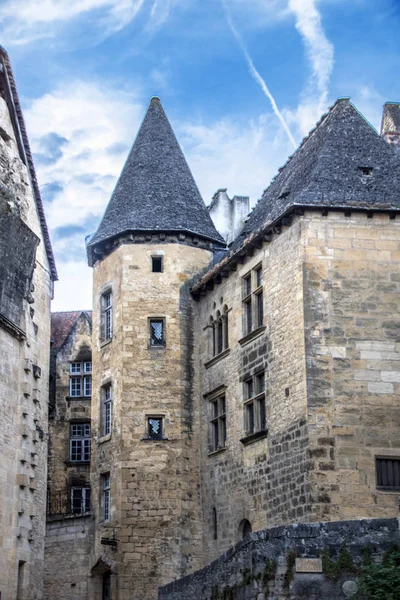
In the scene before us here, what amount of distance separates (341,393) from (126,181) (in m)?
11.8

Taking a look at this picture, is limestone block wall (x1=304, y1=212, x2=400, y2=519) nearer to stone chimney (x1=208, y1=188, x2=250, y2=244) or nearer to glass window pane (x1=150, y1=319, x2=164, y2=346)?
glass window pane (x1=150, y1=319, x2=164, y2=346)

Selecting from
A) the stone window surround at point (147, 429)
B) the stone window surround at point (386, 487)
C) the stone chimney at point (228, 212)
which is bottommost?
the stone window surround at point (386, 487)

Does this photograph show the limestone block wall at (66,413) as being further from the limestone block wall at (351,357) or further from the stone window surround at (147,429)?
the limestone block wall at (351,357)

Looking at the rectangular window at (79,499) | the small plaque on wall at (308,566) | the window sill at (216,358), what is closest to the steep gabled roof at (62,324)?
the rectangular window at (79,499)

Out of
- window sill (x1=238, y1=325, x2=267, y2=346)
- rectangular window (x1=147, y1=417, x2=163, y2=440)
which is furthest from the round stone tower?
window sill (x1=238, y1=325, x2=267, y2=346)

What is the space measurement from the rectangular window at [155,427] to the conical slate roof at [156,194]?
17.3 ft

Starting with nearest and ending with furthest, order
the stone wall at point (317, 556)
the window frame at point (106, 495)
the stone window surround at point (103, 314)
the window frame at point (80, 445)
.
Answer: the stone wall at point (317, 556) → the window frame at point (106, 495) → the stone window surround at point (103, 314) → the window frame at point (80, 445)

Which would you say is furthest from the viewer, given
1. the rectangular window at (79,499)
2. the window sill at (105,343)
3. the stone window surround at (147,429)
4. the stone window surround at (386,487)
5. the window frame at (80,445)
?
the window frame at (80,445)

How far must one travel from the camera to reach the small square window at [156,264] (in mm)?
29000

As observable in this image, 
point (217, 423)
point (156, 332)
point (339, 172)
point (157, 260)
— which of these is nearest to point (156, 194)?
point (157, 260)

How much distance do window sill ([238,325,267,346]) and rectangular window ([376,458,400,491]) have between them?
4.56m

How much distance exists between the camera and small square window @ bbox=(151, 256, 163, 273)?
95.1 ft

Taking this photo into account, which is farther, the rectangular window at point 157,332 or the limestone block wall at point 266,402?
the rectangular window at point 157,332

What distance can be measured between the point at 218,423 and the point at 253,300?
359 cm
